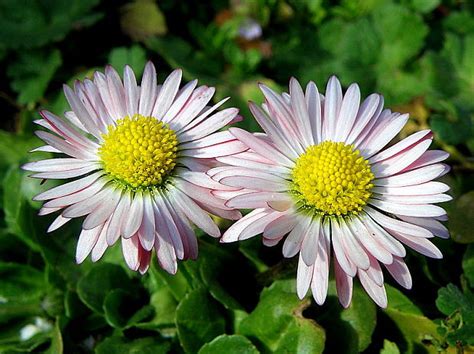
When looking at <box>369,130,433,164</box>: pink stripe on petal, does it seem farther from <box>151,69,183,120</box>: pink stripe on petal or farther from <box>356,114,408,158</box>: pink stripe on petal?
<box>151,69,183,120</box>: pink stripe on petal

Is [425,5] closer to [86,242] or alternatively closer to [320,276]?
[320,276]

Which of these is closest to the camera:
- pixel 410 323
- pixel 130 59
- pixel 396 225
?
pixel 396 225

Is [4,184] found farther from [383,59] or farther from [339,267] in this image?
[383,59]

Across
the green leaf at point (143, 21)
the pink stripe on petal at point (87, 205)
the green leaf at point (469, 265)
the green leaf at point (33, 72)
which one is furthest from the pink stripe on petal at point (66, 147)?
the green leaf at point (143, 21)

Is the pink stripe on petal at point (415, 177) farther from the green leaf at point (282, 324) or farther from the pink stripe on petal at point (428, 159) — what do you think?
the green leaf at point (282, 324)

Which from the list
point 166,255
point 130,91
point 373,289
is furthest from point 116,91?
point 373,289

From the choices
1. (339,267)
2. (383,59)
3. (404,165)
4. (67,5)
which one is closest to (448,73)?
(383,59)

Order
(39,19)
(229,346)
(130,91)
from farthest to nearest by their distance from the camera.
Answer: (39,19) → (229,346) → (130,91)
